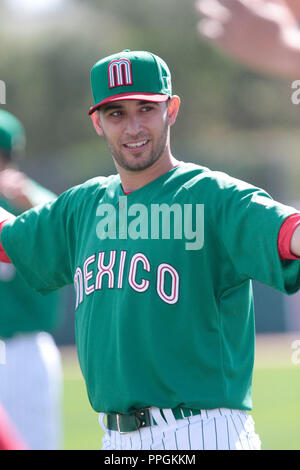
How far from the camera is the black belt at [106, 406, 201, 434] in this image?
2.88m

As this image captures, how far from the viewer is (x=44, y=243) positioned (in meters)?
3.41

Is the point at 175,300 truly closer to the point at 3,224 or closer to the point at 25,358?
the point at 3,224

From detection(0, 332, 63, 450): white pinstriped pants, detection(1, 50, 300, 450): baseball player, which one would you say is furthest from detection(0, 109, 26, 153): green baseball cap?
detection(1, 50, 300, 450): baseball player

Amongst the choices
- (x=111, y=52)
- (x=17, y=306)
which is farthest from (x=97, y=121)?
(x=111, y=52)

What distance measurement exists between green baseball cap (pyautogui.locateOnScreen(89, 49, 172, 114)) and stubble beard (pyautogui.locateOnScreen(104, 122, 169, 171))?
0.14 m

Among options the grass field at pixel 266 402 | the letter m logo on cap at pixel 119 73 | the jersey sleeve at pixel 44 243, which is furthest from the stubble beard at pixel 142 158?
the grass field at pixel 266 402

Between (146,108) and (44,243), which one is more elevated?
(146,108)

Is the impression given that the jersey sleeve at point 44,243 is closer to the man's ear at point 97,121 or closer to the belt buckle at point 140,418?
the man's ear at point 97,121

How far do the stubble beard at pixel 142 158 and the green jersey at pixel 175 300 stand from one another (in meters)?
0.08

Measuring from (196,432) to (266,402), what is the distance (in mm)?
6489

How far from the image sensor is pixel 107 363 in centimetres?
296

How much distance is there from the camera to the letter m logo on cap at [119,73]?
3.07 metres

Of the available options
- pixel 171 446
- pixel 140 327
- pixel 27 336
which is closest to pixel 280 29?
pixel 140 327
